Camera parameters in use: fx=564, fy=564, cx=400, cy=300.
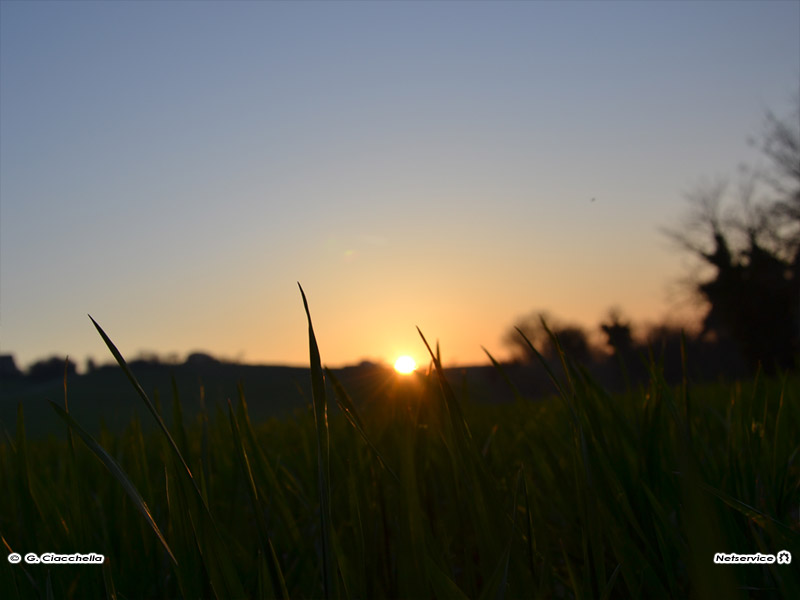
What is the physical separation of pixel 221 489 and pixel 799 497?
1.46m

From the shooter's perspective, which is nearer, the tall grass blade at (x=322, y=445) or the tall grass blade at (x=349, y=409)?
the tall grass blade at (x=322, y=445)

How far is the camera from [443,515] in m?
1.34

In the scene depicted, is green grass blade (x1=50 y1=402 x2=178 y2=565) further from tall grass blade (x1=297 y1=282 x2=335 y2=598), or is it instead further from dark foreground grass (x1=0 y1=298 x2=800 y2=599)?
tall grass blade (x1=297 y1=282 x2=335 y2=598)

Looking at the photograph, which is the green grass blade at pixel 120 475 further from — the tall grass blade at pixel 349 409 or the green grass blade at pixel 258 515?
the tall grass blade at pixel 349 409

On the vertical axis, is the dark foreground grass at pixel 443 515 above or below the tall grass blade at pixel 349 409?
below

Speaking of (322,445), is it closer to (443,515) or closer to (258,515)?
(258,515)

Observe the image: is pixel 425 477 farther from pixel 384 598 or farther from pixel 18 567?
pixel 18 567

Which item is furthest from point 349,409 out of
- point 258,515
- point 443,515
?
point 443,515

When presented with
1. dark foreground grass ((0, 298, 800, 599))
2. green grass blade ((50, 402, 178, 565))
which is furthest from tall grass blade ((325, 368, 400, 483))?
green grass blade ((50, 402, 178, 565))

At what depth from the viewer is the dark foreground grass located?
492mm

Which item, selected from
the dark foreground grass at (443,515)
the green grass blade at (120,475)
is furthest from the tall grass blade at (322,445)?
the green grass blade at (120,475)

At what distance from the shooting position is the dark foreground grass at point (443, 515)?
492mm

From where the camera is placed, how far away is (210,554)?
0.50 meters

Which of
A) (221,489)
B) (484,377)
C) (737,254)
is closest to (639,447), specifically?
(221,489)
